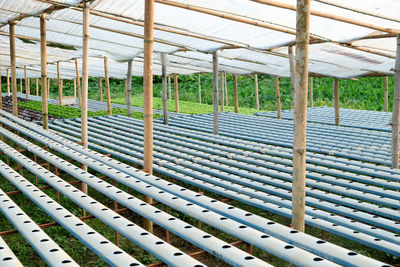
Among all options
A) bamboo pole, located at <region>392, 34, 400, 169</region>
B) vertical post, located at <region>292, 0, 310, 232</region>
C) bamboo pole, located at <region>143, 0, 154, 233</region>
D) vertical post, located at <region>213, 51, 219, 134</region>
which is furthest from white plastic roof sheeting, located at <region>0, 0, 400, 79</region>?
vertical post, located at <region>292, 0, 310, 232</region>

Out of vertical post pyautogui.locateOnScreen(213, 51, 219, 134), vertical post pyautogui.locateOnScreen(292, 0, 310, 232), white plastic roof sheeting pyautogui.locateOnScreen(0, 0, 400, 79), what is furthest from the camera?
vertical post pyautogui.locateOnScreen(213, 51, 219, 134)

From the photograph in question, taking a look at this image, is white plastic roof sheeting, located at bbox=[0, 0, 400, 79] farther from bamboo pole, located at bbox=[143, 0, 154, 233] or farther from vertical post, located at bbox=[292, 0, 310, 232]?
vertical post, located at bbox=[292, 0, 310, 232]

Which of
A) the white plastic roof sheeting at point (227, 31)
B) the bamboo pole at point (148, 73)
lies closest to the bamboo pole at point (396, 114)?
the white plastic roof sheeting at point (227, 31)

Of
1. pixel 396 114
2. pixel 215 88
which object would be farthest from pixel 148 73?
pixel 215 88

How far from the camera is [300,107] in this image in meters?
3.77

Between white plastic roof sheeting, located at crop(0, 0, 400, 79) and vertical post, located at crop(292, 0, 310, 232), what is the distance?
2101mm

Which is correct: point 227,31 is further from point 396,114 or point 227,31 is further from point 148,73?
point 396,114

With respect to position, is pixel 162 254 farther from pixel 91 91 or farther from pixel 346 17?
pixel 91 91

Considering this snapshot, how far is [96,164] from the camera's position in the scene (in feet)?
20.0

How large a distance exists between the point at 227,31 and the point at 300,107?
4.42 metres

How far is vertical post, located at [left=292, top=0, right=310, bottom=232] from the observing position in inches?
145

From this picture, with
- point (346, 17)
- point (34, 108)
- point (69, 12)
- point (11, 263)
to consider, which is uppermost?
point (69, 12)

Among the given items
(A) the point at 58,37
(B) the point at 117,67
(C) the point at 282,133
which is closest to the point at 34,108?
(B) the point at 117,67

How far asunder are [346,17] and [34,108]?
13.0 m
